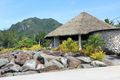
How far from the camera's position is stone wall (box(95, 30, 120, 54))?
90.3 feet

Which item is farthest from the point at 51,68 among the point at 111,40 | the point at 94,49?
the point at 111,40

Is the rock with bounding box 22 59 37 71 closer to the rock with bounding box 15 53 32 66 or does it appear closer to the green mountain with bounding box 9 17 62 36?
the rock with bounding box 15 53 32 66

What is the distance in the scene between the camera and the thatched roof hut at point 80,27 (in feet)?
103

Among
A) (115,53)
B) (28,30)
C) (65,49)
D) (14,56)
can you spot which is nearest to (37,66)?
(14,56)

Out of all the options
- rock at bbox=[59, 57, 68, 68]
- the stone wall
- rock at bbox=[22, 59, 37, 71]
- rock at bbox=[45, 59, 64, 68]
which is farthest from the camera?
the stone wall

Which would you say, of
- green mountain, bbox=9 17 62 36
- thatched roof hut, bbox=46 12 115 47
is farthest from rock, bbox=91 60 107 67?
green mountain, bbox=9 17 62 36

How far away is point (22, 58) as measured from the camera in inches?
755

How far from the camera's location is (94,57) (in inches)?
870

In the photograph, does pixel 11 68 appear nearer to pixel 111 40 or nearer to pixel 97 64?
pixel 97 64

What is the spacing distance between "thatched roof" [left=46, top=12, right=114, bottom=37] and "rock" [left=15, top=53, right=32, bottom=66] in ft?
39.3

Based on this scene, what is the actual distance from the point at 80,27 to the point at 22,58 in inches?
523

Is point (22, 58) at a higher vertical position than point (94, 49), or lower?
lower

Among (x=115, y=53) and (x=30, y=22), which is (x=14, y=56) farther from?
(x=30, y=22)

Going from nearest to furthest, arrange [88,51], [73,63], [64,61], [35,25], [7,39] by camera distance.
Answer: [64,61] → [73,63] → [88,51] → [7,39] → [35,25]
